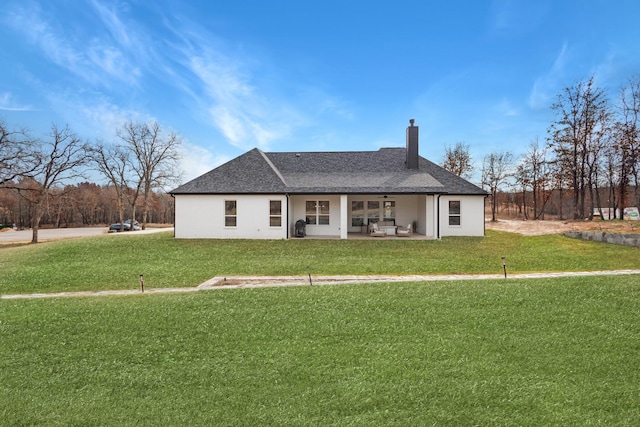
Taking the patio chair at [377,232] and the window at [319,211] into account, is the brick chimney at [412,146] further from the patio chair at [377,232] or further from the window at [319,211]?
the window at [319,211]

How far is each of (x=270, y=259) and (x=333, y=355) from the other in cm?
865

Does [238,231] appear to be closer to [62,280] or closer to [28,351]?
[62,280]

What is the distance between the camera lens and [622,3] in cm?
1234

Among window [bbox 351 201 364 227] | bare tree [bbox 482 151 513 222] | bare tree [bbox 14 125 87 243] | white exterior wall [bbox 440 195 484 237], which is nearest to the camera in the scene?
white exterior wall [bbox 440 195 484 237]

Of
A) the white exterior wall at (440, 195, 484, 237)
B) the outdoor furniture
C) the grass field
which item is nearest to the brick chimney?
the white exterior wall at (440, 195, 484, 237)

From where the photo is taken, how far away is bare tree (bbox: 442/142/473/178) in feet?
119

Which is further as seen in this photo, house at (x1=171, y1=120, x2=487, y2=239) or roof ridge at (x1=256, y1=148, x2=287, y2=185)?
roof ridge at (x1=256, y1=148, x2=287, y2=185)

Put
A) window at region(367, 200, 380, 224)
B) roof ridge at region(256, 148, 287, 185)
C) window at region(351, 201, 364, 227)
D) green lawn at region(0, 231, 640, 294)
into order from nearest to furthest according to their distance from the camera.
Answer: green lawn at region(0, 231, 640, 294) < roof ridge at region(256, 148, 287, 185) < window at region(367, 200, 380, 224) < window at region(351, 201, 364, 227)

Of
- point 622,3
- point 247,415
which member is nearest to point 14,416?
point 247,415

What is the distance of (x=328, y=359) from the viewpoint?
4367 millimetres

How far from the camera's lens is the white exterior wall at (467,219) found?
19.8 metres

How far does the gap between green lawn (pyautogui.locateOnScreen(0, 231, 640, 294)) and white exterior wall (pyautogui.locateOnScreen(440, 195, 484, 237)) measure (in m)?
1.83

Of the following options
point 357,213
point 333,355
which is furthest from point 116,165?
point 333,355

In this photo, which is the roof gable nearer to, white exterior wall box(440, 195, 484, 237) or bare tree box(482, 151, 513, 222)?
white exterior wall box(440, 195, 484, 237)
